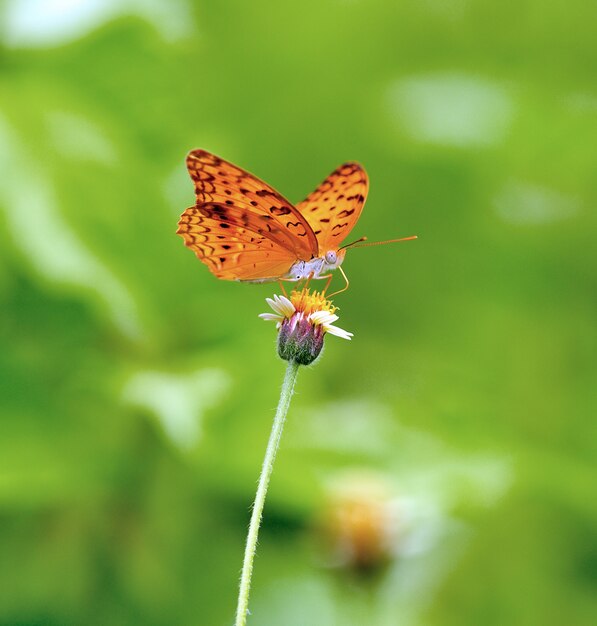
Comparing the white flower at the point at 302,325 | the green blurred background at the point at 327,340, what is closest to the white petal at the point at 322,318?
the white flower at the point at 302,325

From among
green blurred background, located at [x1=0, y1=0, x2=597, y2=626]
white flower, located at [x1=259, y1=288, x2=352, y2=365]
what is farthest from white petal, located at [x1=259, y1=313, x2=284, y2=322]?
green blurred background, located at [x1=0, y1=0, x2=597, y2=626]

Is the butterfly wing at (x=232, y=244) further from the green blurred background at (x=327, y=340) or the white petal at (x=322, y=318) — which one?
the green blurred background at (x=327, y=340)

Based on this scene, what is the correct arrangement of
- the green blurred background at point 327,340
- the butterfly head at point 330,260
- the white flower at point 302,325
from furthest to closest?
1. the green blurred background at point 327,340
2. the butterfly head at point 330,260
3. the white flower at point 302,325

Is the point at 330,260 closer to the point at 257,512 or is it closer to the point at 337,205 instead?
the point at 337,205

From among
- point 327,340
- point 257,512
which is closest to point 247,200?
point 257,512

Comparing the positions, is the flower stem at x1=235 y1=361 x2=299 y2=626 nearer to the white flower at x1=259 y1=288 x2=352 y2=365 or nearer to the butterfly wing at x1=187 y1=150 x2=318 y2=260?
the white flower at x1=259 y1=288 x2=352 y2=365
